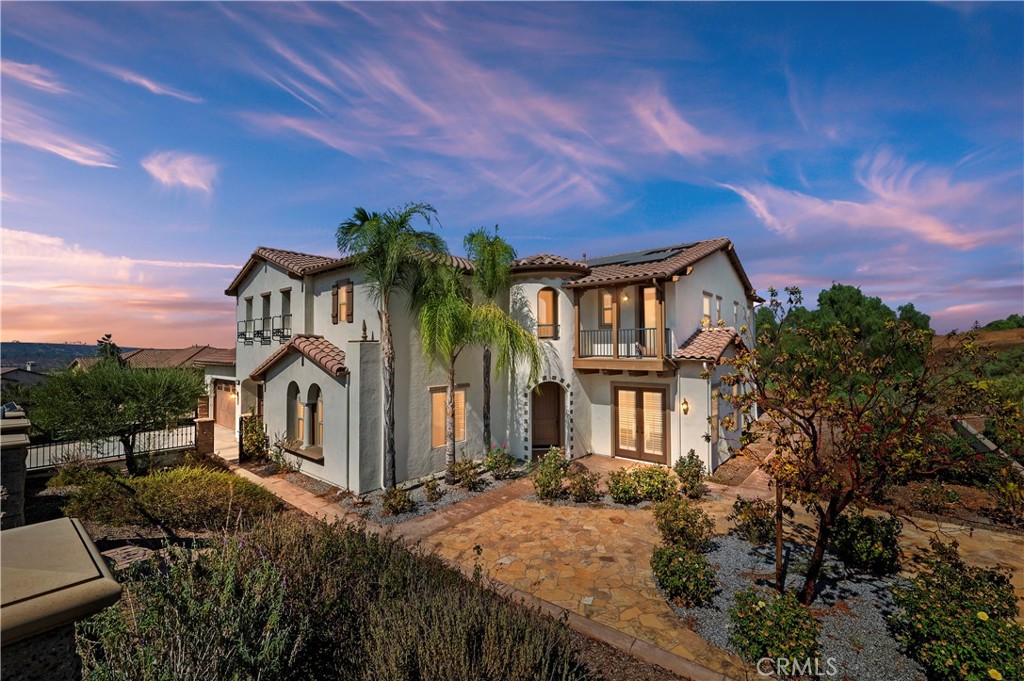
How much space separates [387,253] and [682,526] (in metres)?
9.74

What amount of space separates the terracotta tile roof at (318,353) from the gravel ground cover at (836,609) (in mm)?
10350

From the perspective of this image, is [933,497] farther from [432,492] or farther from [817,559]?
[432,492]

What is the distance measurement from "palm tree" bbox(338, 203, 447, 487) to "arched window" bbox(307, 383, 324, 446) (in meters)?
3.43

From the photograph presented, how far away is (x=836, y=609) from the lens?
6422 millimetres

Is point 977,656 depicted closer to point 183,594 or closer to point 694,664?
point 694,664

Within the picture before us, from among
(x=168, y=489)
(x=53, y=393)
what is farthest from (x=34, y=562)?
(x=53, y=393)

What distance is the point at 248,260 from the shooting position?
18969 mm

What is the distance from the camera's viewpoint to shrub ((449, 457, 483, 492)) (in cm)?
1238

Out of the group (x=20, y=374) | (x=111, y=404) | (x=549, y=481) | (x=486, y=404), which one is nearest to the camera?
(x=549, y=481)

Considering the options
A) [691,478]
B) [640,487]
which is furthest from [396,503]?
[691,478]

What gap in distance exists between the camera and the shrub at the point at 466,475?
12.4m

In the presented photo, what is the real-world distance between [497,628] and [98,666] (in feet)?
9.72

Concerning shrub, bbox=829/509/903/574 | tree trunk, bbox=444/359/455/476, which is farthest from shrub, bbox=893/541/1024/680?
tree trunk, bbox=444/359/455/476

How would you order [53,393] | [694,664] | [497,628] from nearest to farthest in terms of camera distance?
[497,628] → [694,664] → [53,393]
